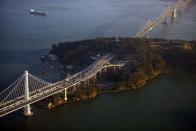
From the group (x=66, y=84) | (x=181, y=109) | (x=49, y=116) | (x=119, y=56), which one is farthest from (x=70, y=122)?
(x=119, y=56)

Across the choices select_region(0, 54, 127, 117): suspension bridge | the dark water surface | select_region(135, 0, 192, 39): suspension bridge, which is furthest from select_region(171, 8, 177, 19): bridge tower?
select_region(0, 54, 127, 117): suspension bridge

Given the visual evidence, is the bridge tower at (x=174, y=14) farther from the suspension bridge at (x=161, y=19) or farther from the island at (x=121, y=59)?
the island at (x=121, y=59)

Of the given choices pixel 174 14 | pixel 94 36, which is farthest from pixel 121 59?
pixel 174 14

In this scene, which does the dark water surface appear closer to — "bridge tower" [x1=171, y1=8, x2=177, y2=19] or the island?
the island

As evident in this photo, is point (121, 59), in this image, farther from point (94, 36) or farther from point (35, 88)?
point (94, 36)

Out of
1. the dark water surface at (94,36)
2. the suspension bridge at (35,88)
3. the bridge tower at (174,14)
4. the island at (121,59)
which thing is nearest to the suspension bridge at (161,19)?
the bridge tower at (174,14)
